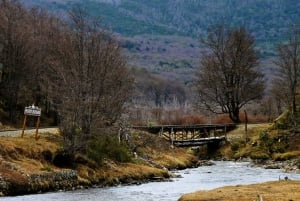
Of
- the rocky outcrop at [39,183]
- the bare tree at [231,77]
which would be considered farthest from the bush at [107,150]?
the bare tree at [231,77]

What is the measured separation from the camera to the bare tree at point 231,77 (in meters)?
106

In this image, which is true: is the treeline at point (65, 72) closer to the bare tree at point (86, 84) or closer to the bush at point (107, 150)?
the bare tree at point (86, 84)

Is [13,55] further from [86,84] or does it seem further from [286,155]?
[286,155]

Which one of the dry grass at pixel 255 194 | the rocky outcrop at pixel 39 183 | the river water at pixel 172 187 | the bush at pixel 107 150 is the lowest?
the river water at pixel 172 187

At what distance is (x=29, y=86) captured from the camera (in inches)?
3327

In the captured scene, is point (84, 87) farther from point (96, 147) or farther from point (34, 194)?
point (34, 194)

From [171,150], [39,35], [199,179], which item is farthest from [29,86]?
[199,179]

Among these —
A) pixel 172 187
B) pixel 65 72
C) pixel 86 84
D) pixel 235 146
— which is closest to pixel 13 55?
Answer: pixel 65 72

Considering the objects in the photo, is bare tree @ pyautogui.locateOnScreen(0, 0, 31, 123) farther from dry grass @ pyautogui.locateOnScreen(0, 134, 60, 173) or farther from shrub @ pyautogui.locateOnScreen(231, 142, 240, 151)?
shrub @ pyautogui.locateOnScreen(231, 142, 240, 151)

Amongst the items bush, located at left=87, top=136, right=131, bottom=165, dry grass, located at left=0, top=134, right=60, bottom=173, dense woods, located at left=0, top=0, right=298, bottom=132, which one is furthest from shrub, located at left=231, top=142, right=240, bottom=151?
dry grass, located at left=0, top=134, right=60, bottom=173

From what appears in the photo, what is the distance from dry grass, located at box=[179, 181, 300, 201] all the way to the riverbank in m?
12.4

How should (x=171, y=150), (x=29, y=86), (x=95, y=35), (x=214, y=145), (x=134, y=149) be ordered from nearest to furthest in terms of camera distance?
(x=95, y=35), (x=134, y=149), (x=171, y=150), (x=29, y=86), (x=214, y=145)

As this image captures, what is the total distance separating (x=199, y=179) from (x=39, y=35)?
42.0 m

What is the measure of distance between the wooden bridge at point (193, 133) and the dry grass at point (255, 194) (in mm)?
46886
